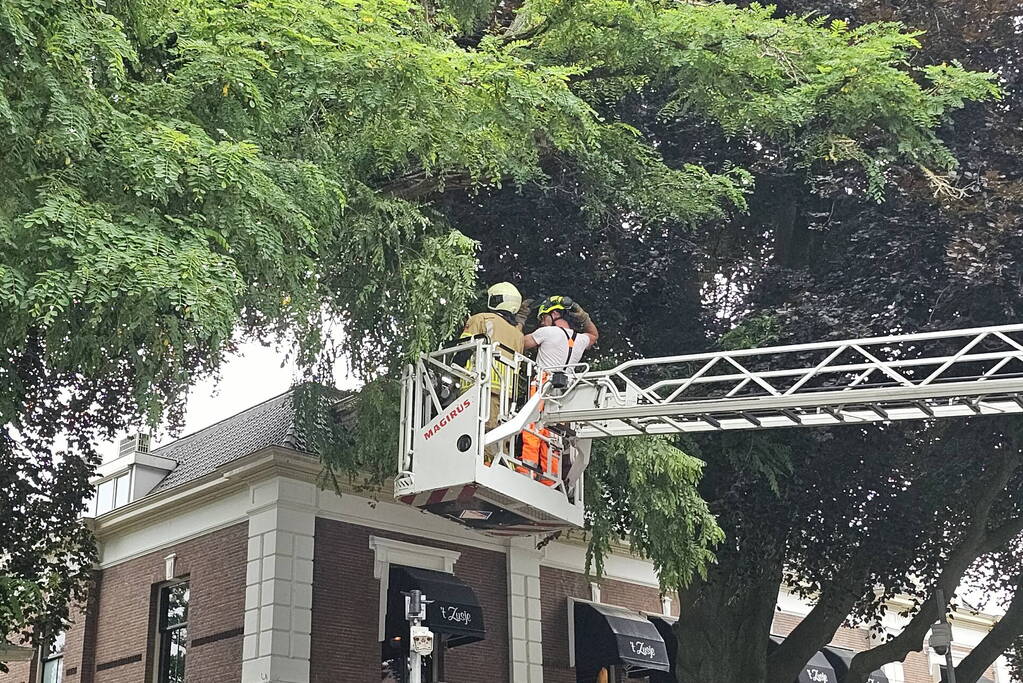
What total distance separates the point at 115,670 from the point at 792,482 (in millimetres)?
12027

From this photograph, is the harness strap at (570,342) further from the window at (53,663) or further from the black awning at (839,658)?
the black awning at (839,658)

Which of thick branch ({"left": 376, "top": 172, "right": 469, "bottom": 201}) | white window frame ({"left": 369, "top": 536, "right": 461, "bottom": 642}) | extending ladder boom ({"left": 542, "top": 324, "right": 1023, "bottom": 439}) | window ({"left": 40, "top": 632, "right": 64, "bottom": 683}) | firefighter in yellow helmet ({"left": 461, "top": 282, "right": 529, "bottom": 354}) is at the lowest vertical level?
window ({"left": 40, "top": 632, "right": 64, "bottom": 683})

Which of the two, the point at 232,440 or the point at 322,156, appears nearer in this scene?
the point at 322,156

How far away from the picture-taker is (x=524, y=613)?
74.5 ft

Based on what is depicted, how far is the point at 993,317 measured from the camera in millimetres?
17062

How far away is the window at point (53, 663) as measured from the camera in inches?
919

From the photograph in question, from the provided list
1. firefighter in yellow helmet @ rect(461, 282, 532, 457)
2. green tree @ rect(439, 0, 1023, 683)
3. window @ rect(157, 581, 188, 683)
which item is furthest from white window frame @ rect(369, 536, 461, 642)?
firefighter in yellow helmet @ rect(461, 282, 532, 457)

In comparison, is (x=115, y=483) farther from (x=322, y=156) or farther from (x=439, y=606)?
(x=322, y=156)

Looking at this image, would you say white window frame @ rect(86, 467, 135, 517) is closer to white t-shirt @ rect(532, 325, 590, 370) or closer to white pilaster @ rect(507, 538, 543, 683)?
white pilaster @ rect(507, 538, 543, 683)

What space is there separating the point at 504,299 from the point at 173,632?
10.9 m

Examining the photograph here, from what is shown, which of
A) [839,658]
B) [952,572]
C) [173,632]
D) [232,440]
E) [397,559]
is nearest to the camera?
[952,572]

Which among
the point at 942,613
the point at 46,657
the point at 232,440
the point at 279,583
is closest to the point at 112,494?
the point at 232,440

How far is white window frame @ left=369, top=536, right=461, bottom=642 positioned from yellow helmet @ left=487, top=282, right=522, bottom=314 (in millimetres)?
8222

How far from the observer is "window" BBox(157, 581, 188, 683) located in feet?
69.9
